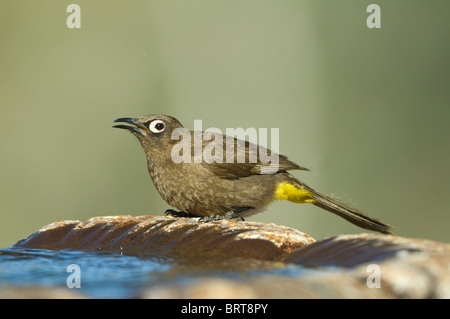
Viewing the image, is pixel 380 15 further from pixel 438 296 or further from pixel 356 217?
pixel 438 296

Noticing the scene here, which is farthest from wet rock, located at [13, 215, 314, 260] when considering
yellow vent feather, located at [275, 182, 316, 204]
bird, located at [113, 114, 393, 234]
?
yellow vent feather, located at [275, 182, 316, 204]

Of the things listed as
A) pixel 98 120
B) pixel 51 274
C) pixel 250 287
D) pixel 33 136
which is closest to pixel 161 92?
pixel 98 120

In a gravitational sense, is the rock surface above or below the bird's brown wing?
below

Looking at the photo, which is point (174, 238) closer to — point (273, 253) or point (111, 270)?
point (273, 253)

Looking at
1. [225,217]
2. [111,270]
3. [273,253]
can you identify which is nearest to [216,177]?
[225,217]

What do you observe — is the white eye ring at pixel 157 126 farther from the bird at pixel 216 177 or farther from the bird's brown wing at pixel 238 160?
the bird's brown wing at pixel 238 160

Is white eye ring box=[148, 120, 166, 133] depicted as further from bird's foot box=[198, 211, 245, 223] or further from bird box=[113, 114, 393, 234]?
bird's foot box=[198, 211, 245, 223]

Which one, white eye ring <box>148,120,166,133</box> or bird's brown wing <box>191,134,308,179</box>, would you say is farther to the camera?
white eye ring <box>148,120,166,133</box>
